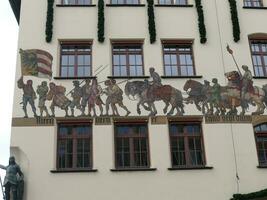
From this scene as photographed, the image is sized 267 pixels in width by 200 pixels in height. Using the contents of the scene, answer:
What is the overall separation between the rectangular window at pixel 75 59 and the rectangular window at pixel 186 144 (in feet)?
14.0

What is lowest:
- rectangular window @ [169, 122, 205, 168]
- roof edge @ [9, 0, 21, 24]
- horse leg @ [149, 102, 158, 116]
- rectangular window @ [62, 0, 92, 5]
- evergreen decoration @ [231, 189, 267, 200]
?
evergreen decoration @ [231, 189, 267, 200]

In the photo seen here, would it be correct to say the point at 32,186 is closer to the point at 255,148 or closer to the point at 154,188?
the point at 154,188

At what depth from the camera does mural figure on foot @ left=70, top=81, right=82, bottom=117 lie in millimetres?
20062

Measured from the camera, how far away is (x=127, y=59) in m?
21.4

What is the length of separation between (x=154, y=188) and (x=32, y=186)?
177 inches

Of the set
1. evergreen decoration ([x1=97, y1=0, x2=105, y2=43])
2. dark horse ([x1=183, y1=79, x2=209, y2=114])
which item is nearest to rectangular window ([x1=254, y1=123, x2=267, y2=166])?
dark horse ([x1=183, y1=79, x2=209, y2=114])

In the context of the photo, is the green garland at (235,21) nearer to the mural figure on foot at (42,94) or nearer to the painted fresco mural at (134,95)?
the painted fresco mural at (134,95)

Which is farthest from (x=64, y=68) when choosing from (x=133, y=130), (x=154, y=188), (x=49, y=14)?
(x=154, y=188)

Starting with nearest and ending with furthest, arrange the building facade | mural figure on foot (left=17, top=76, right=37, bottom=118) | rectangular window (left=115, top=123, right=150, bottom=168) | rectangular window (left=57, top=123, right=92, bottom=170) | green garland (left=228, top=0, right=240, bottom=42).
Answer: the building facade, rectangular window (left=57, top=123, right=92, bottom=170), rectangular window (left=115, top=123, right=150, bottom=168), mural figure on foot (left=17, top=76, right=37, bottom=118), green garland (left=228, top=0, right=240, bottom=42)

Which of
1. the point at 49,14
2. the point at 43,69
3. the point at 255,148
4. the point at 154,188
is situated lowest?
the point at 154,188

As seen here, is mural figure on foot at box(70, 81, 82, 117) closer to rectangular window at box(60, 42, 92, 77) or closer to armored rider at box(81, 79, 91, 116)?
armored rider at box(81, 79, 91, 116)

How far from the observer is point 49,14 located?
21.6 metres

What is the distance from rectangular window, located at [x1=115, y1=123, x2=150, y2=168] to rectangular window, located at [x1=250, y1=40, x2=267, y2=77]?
5.61 meters

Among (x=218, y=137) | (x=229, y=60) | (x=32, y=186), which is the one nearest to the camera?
(x=32, y=186)
